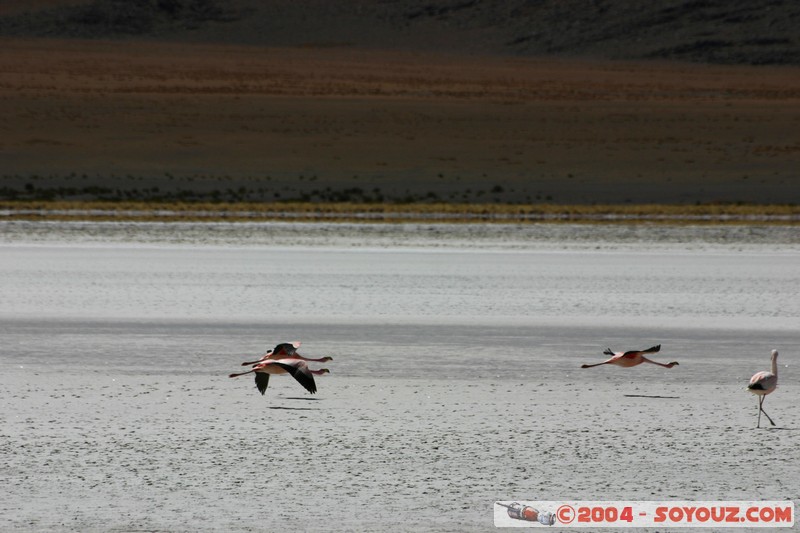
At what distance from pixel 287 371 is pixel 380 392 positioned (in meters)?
1.08

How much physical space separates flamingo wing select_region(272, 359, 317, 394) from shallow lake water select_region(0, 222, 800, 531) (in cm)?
24

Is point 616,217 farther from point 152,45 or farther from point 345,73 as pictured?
point 152,45

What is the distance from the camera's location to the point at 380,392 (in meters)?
8.08

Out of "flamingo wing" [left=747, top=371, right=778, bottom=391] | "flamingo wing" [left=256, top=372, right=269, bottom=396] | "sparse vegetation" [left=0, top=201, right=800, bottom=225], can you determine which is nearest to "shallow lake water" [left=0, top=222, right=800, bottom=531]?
"flamingo wing" [left=256, top=372, right=269, bottom=396]

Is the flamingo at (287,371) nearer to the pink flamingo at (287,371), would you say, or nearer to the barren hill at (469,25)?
the pink flamingo at (287,371)

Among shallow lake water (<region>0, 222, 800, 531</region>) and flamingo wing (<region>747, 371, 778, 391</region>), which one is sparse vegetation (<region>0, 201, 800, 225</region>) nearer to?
shallow lake water (<region>0, 222, 800, 531</region>)

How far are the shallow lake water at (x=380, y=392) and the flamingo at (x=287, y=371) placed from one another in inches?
8.8

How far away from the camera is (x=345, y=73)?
83.1 m

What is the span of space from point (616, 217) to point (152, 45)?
92501 mm

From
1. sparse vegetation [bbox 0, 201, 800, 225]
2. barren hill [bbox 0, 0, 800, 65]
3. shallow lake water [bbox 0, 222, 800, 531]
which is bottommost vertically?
shallow lake water [bbox 0, 222, 800, 531]

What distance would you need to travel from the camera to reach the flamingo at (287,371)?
7.01 meters

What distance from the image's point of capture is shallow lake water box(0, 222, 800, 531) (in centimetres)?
586

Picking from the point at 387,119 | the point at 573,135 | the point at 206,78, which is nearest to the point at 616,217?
the point at 573,135

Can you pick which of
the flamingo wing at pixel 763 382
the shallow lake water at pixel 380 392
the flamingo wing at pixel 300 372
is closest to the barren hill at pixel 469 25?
the shallow lake water at pixel 380 392
